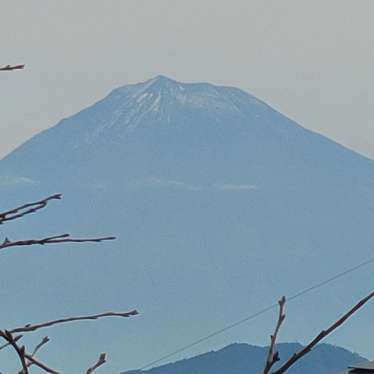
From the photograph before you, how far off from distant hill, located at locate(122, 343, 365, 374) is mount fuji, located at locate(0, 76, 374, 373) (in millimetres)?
160

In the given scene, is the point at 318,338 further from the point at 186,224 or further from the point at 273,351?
the point at 186,224

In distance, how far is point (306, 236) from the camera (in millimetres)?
11766

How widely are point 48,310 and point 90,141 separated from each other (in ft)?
10.4

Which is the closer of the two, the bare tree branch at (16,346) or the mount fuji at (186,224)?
the bare tree branch at (16,346)

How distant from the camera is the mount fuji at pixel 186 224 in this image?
34.0ft

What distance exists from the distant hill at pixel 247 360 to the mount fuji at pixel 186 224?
0.16 meters

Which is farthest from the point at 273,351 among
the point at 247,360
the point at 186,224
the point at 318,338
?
the point at 186,224

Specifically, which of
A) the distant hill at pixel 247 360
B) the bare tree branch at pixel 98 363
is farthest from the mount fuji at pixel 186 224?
the bare tree branch at pixel 98 363

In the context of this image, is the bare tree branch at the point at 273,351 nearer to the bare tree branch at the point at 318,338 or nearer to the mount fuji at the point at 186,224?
the bare tree branch at the point at 318,338

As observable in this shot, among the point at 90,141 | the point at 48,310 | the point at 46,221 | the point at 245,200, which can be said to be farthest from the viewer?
the point at 90,141

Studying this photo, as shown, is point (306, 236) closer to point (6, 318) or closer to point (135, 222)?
point (135, 222)

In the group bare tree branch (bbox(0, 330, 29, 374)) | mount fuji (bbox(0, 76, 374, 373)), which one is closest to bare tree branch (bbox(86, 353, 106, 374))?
bare tree branch (bbox(0, 330, 29, 374))

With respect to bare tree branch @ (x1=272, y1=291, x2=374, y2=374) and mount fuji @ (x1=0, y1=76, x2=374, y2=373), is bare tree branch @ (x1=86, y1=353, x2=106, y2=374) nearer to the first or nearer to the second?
bare tree branch @ (x1=272, y1=291, x2=374, y2=374)

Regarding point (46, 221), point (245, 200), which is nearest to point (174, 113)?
point (245, 200)
